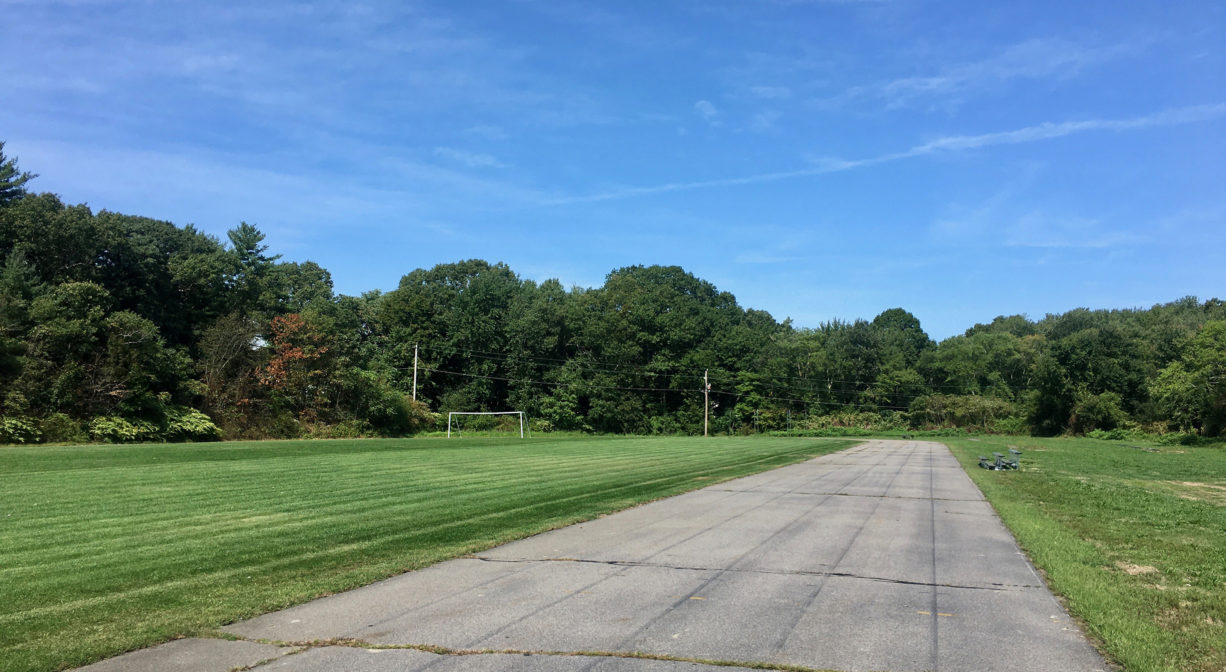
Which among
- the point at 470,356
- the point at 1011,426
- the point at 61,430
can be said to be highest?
the point at 470,356

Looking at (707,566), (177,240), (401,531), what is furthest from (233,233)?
(707,566)

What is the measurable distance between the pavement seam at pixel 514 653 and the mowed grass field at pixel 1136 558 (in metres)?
2.63

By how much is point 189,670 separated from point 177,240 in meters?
71.0

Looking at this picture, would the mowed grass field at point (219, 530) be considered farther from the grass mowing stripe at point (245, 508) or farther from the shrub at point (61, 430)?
the shrub at point (61, 430)

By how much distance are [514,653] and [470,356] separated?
264 ft

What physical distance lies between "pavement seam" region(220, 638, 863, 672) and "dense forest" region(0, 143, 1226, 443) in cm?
4200

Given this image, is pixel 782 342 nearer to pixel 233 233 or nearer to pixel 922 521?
pixel 233 233

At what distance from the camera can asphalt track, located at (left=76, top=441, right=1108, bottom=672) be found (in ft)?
16.9

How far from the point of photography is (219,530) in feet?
36.1

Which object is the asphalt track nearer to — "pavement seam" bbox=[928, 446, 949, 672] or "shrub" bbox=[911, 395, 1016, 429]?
"pavement seam" bbox=[928, 446, 949, 672]

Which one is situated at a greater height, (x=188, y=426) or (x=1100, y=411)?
(x=1100, y=411)

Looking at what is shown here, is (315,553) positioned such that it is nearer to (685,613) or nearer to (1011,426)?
(685,613)

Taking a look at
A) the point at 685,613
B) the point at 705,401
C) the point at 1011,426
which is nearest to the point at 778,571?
the point at 685,613

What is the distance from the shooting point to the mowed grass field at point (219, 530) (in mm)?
6258
